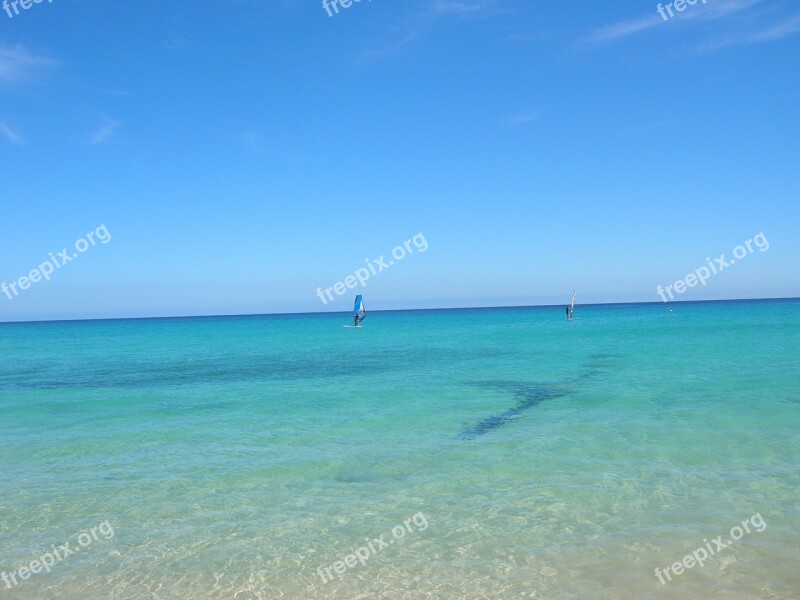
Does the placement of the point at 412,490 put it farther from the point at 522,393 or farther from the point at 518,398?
the point at 522,393

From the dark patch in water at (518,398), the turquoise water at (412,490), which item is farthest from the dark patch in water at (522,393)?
the turquoise water at (412,490)

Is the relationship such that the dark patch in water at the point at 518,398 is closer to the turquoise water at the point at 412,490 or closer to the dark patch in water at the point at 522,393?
the dark patch in water at the point at 522,393

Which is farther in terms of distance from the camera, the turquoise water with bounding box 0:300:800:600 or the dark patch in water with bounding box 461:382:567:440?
the dark patch in water with bounding box 461:382:567:440

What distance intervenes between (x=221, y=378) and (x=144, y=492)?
19955 millimetres

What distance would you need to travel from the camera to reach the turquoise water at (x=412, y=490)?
26.3 ft

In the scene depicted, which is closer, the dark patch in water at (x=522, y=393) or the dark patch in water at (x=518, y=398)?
the dark patch in water at (x=518, y=398)

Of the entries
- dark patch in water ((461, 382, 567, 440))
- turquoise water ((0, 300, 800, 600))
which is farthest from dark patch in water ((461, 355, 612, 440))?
turquoise water ((0, 300, 800, 600))

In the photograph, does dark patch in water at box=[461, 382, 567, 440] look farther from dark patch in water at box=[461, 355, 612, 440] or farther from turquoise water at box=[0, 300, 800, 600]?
turquoise water at box=[0, 300, 800, 600]

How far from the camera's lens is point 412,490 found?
448 inches

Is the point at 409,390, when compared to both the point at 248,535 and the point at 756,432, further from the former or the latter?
the point at 248,535

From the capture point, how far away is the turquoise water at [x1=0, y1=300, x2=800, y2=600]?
8.03 m

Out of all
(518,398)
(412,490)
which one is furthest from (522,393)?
(412,490)

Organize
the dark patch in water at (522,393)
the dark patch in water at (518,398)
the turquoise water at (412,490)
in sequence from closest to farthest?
the turquoise water at (412,490), the dark patch in water at (518,398), the dark patch in water at (522,393)

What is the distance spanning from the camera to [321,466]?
13.1 metres
